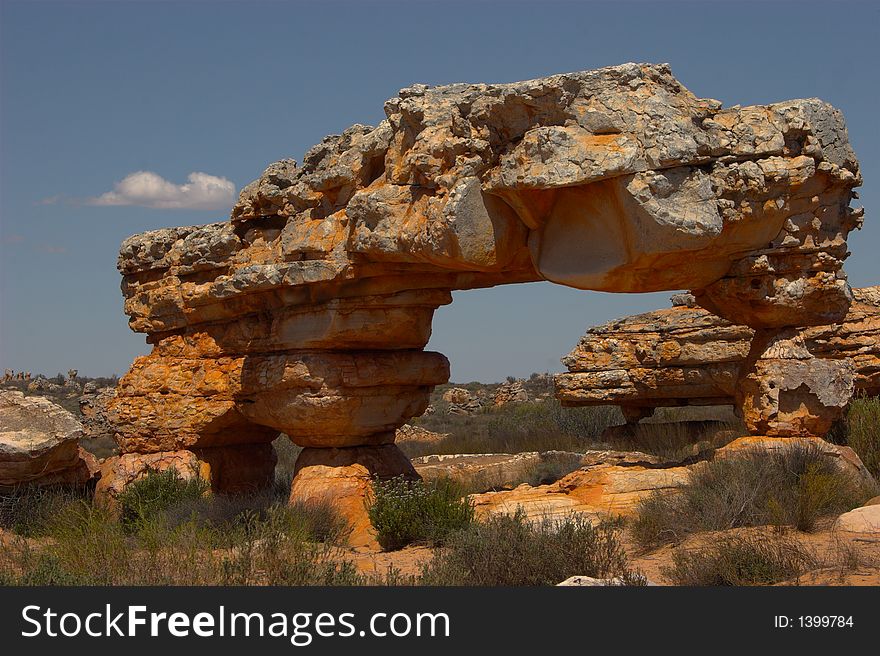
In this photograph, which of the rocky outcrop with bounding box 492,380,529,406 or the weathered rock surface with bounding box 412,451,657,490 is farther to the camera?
the rocky outcrop with bounding box 492,380,529,406

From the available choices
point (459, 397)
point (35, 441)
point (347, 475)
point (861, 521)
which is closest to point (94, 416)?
point (35, 441)

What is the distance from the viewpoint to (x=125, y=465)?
12914mm

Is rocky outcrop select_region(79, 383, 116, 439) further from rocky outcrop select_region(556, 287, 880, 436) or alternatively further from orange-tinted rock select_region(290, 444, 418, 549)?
orange-tinted rock select_region(290, 444, 418, 549)

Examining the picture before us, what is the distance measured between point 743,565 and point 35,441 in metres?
8.31

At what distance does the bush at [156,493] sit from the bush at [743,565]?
6403mm

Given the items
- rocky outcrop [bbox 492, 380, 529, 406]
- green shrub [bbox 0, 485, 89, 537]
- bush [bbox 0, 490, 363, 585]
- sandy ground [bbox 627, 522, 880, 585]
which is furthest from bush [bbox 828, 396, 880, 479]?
rocky outcrop [bbox 492, 380, 529, 406]

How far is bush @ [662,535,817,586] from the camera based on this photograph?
23.6 feet

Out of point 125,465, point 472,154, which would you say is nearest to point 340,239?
point 472,154

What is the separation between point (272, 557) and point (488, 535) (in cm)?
168

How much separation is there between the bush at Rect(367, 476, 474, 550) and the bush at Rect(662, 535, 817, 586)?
2.65m

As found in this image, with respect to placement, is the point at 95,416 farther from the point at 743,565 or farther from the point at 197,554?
the point at 743,565

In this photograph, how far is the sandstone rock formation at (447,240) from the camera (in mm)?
9344

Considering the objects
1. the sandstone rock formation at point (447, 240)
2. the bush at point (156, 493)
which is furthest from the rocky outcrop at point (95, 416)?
the bush at point (156, 493)

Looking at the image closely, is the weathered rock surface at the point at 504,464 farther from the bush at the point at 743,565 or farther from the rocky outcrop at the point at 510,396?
the rocky outcrop at the point at 510,396
